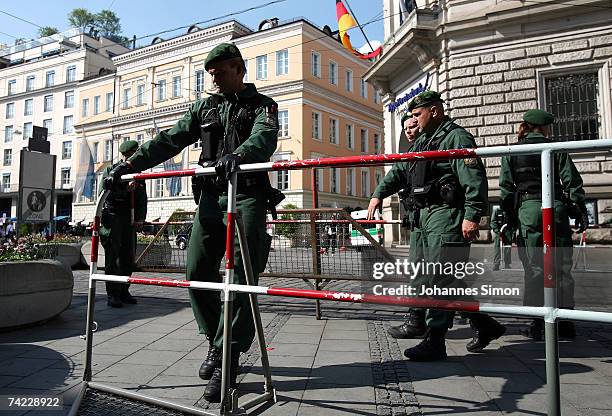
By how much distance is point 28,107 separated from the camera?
48.2 m

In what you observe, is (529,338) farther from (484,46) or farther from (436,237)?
(484,46)

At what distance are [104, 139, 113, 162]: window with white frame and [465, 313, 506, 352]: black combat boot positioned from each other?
42.6m

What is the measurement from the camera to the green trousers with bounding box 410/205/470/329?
2.99 m

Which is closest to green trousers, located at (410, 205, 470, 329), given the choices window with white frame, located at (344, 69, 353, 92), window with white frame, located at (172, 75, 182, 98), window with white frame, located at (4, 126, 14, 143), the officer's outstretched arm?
the officer's outstretched arm

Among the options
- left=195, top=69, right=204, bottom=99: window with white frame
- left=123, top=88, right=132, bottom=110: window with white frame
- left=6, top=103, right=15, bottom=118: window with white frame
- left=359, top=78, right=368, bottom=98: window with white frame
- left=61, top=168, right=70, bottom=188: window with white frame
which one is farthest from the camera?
left=6, top=103, right=15, bottom=118: window with white frame

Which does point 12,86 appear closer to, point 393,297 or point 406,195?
point 406,195

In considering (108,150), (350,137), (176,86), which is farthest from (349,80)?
(108,150)

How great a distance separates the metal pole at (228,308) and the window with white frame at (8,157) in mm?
55868

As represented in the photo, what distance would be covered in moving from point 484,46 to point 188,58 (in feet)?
88.7

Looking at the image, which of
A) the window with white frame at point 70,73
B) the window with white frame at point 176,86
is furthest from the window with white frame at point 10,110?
the window with white frame at point 176,86

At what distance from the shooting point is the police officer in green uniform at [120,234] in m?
5.48

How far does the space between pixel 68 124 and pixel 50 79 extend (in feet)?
19.3

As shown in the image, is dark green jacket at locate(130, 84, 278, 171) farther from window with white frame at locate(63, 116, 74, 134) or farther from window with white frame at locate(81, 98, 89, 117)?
window with white frame at locate(63, 116, 74, 134)

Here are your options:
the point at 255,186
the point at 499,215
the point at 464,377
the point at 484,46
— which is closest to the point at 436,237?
the point at 464,377
